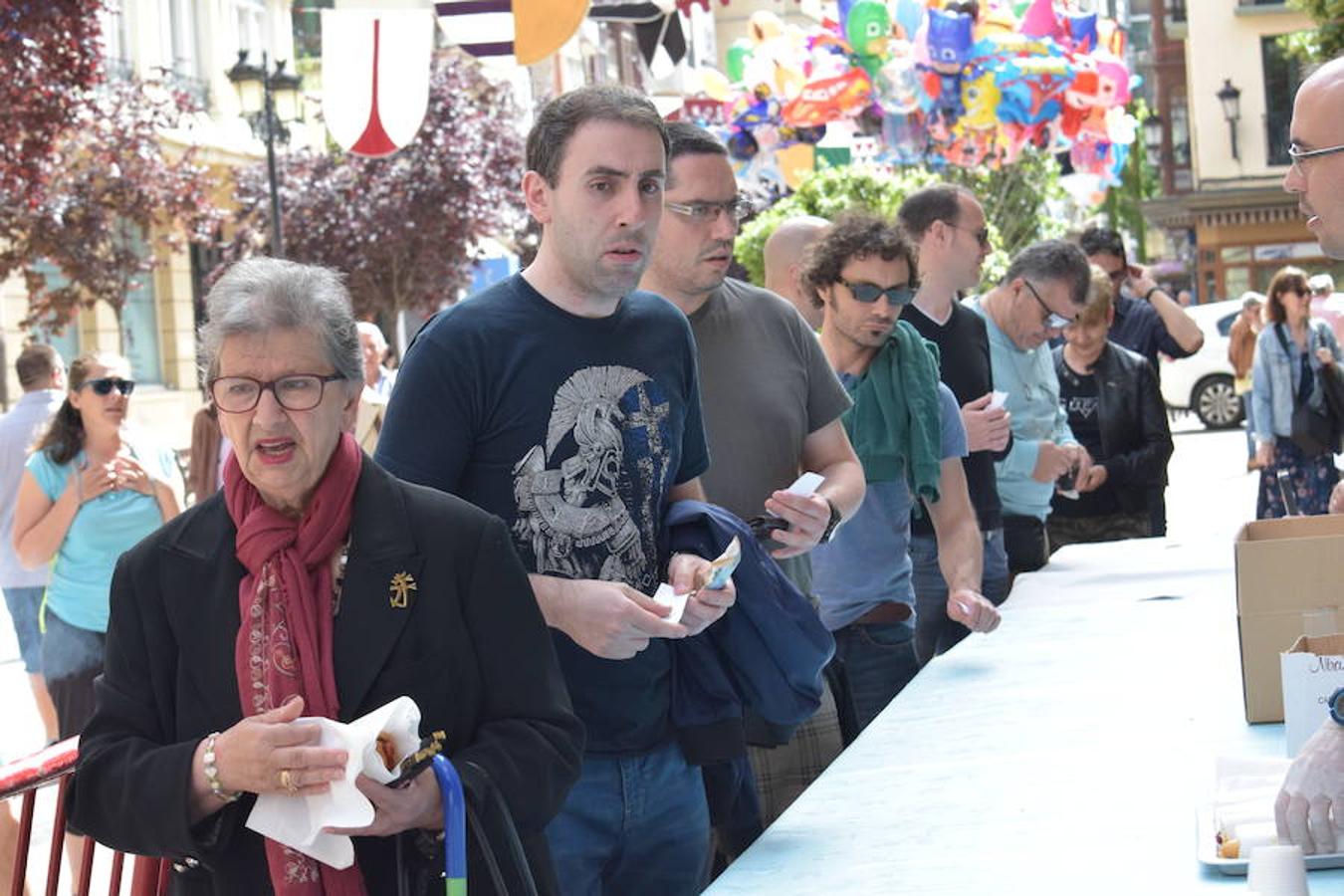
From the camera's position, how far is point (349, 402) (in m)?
3.14

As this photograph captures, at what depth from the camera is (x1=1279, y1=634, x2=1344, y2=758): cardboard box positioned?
3447 millimetres

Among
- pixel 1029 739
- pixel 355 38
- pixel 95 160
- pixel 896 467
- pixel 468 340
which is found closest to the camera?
pixel 468 340

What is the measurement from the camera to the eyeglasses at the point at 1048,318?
771 centimetres

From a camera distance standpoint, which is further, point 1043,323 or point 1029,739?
point 1043,323

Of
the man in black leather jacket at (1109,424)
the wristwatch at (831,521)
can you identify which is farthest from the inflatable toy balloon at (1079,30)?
the wristwatch at (831,521)

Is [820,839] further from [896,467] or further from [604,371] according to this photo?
[896,467]

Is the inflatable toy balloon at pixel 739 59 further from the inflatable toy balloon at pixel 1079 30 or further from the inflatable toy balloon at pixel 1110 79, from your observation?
the inflatable toy balloon at pixel 1110 79

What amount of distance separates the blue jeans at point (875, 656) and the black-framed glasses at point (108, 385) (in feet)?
12.4

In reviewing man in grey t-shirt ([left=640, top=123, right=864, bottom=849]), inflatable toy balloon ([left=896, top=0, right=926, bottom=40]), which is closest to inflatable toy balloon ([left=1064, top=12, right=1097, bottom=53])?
inflatable toy balloon ([left=896, top=0, right=926, bottom=40])

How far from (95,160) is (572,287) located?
1911 centimetres

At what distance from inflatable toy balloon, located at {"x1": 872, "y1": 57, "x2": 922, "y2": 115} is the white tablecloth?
451 inches

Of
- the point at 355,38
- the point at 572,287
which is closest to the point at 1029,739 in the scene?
the point at 572,287

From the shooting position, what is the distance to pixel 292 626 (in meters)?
2.95

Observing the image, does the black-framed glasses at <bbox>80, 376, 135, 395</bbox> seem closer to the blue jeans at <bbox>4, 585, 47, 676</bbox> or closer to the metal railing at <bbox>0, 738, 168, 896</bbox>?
the blue jeans at <bbox>4, 585, 47, 676</bbox>
